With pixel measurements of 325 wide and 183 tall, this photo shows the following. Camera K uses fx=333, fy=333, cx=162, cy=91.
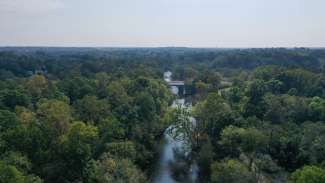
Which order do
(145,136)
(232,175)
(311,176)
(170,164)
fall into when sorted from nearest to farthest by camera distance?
(311,176) < (232,175) < (170,164) < (145,136)

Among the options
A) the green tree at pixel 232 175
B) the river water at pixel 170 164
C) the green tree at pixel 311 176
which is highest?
the green tree at pixel 311 176

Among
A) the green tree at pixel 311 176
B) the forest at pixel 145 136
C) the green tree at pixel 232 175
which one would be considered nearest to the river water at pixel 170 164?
the forest at pixel 145 136

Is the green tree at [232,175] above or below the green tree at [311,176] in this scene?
below

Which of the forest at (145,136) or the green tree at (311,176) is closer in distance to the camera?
the green tree at (311,176)

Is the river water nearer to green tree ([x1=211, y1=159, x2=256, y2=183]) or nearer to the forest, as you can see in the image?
the forest

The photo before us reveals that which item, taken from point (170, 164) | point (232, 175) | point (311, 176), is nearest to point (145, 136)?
point (170, 164)

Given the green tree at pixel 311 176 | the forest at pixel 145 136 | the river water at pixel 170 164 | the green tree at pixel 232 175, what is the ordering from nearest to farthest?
the green tree at pixel 311 176
the green tree at pixel 232 175
the forest at pixel 145 136
the river water at pixel 170 164

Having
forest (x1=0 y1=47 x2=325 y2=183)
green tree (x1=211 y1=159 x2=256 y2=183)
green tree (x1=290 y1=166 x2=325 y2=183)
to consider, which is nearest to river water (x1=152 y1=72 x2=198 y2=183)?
forest (x1=0 y1=47 x2=325 y2=183)

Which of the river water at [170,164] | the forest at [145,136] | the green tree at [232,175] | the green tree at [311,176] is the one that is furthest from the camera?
the river water at [170,164]

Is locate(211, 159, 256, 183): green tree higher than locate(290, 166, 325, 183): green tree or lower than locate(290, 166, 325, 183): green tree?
lower

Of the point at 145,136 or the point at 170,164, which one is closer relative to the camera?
the point at 170,164

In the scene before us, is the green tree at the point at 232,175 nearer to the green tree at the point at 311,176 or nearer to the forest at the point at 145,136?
the forest at the point at 145,136

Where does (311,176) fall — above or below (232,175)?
above

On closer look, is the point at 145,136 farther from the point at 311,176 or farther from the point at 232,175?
the point at 311,176
